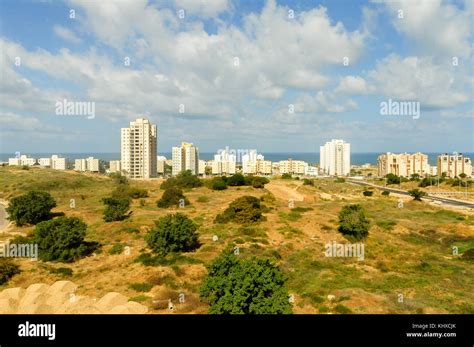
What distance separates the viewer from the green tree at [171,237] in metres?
25.0

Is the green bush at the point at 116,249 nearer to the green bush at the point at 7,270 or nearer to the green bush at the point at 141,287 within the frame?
the green bush at the point at 7,270

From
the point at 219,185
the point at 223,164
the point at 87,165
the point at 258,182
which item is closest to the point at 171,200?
the point at 219,185

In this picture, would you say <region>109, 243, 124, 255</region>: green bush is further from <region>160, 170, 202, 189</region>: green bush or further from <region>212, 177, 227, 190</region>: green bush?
<region>160, 170, 202, 189</region>: green bush

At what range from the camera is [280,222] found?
34.3 m

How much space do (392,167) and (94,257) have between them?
141372mm

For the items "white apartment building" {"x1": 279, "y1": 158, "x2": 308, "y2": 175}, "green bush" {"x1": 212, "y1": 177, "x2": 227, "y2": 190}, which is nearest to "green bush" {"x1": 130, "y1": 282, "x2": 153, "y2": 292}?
"green bush" {"x1": 212, "y1": 177, "x2": 227, "y2": 190}

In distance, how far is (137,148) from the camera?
114188 mm

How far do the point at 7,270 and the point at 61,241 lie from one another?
4.15 m

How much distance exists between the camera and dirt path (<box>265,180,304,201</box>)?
56025mm

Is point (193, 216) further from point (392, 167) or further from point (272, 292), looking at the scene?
point (392, 167)

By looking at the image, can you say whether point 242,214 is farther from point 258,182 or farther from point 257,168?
point 257,168

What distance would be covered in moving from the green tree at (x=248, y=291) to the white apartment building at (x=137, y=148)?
104m

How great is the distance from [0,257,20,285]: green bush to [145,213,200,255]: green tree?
8820mm
